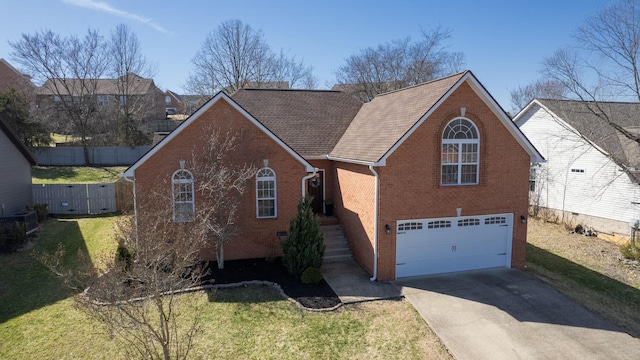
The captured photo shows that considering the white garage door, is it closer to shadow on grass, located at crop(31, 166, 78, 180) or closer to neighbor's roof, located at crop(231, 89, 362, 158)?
neighbor's roof, located at crop(231, 89, 362, 158)

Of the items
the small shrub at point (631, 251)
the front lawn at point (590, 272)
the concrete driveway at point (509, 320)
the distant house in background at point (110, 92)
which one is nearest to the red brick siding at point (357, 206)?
the concrete driveway at point (509, 320)

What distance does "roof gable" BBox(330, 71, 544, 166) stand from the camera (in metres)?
13.4

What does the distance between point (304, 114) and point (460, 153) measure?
889 centimetres

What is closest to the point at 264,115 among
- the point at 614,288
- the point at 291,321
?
the point at 291,321

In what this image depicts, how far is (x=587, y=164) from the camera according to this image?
74.2 feet

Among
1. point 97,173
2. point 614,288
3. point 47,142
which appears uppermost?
point 47,142

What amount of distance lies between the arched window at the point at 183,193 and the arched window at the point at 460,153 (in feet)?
31.7

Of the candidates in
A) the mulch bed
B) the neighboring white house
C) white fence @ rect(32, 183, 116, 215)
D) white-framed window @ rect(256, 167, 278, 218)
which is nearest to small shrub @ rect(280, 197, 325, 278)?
the mulch bed

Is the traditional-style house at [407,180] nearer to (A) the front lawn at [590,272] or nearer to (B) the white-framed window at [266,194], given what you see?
(B) the white-framed window at [266,194]

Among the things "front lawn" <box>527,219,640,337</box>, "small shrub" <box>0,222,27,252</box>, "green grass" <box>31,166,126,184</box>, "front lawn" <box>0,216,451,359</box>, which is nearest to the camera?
"front lawn" <box>0,216,451,359</box>

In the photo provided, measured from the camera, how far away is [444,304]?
1180cm

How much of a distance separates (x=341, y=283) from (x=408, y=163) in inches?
195

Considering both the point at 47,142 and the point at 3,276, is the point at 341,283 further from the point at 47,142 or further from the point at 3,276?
the point at 47,142

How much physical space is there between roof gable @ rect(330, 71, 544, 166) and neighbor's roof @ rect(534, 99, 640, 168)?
847cm
